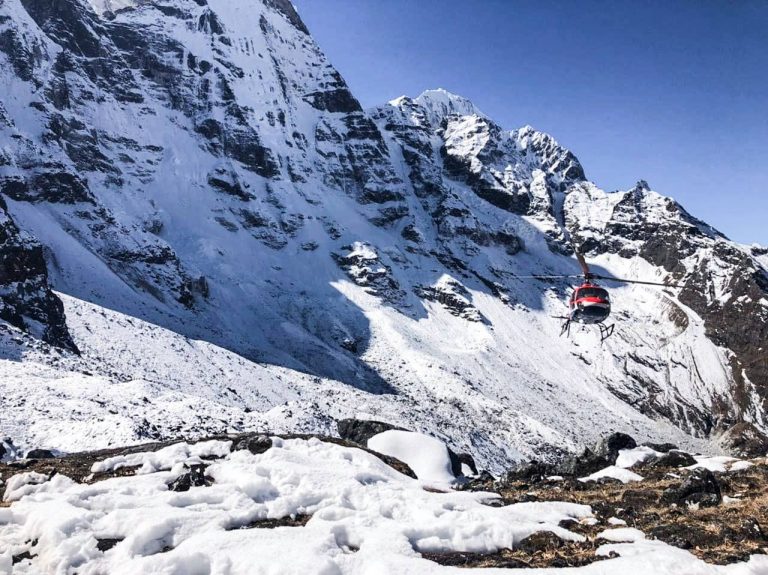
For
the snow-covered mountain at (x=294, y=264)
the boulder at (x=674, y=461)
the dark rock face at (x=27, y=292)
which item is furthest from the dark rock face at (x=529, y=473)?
the dark rock face at (x=27, y=292)

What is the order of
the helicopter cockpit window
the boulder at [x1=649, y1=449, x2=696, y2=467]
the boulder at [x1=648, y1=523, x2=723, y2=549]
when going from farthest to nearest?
the helicopter cockpit window
the boulder at [x1=649, y1=449, x2=696, y2=467]
the boulder at [x1=648, y1=523, x2=723, y2=549]

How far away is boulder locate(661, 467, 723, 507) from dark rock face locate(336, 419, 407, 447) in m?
9.51

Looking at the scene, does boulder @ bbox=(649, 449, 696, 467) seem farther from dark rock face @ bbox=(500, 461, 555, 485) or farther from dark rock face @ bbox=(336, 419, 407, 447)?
dark rock face @ bbox=(336, 419, 407, 447)

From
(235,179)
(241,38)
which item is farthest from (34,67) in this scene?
(241,38)

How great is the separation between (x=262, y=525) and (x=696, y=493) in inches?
349

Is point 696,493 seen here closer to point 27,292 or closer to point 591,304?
point 591,304

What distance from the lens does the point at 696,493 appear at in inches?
432

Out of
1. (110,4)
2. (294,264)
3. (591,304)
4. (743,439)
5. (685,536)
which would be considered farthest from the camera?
(110,4)

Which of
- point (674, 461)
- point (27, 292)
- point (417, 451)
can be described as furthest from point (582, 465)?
point (27, 292)

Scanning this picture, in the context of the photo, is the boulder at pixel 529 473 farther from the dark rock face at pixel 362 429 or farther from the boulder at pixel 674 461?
the dark rock face at pixel 362 429

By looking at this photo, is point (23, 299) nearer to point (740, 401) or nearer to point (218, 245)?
point (218, 245)

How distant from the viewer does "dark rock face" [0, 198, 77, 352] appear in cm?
4184

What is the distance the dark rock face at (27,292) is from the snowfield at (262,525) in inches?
1483

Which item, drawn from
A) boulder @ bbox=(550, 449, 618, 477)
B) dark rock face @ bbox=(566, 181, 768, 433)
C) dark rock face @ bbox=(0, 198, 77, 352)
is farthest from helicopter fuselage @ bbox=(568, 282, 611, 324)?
dark rock face @ bbox=(566, 181, 768, 433)
